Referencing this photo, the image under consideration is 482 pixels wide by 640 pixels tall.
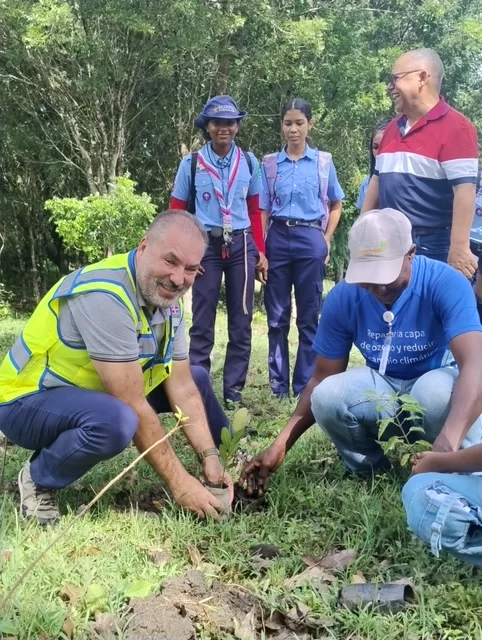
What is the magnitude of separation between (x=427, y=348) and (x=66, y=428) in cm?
165

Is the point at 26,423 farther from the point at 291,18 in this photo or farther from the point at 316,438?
the point at 291,18

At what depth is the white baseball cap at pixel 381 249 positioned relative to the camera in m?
2.85

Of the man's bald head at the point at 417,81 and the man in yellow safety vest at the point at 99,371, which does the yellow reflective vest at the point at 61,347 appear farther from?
the man's bald head at the point at 417,81

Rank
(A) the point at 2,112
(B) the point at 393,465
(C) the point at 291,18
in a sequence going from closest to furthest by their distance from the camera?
(B) the point at 393,465, (C) the point at 291,18, (A) the point at 2,112

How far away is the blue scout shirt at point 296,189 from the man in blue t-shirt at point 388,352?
217 centimetres

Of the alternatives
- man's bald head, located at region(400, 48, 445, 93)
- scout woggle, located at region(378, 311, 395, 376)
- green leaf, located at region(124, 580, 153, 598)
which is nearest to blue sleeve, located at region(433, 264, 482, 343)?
scout woggle, located at region(378, 311, 395, 376)

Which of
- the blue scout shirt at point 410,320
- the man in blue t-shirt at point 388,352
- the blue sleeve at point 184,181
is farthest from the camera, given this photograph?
the blue sleeve at point 184,181

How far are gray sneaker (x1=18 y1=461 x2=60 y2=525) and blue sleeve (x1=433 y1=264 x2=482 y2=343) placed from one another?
1844mm

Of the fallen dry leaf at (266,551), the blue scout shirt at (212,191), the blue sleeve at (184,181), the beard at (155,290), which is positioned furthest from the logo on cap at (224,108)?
the fallen dry leaf at (266,551)

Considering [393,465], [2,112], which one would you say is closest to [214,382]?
[393,465]

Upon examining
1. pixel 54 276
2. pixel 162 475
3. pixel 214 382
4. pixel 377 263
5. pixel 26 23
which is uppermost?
pixel 26 23

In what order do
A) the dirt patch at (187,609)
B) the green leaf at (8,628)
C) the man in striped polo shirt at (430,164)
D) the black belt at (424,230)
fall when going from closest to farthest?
the green leaf at (8,628)
the dirt patch at (187,609)
the man in striped polo shirt at (430,164)
the black belt at (424,230)

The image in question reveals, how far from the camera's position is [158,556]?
2586 millimetres

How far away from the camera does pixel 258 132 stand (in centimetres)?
1739
